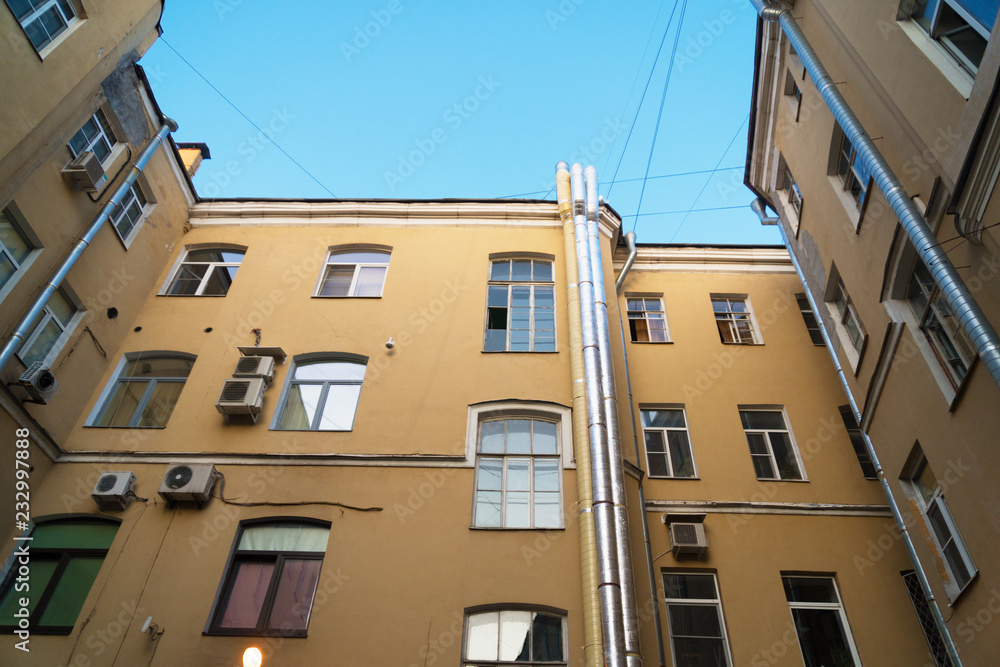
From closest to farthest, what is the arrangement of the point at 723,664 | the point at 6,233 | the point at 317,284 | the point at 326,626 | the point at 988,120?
the point at 988,120, the point at 326,626, the point at 723,664, the point at 6,233, the point at 317,284

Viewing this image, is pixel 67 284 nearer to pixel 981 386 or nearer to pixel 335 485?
pixel 335 485

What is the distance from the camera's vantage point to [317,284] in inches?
609

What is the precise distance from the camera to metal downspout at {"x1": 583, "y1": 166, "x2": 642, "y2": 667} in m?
9.55

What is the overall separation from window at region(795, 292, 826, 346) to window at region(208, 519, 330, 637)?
11422 millimetres

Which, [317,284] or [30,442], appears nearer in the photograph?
[30,442]

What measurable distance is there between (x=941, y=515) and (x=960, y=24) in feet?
22.9

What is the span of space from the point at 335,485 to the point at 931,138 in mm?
10237

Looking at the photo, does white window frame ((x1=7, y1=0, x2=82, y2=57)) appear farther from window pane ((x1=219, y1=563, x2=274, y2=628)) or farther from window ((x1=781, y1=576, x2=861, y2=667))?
window ((x1=781, y1=576, x2=861, y2=667))

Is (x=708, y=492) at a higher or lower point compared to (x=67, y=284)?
lower

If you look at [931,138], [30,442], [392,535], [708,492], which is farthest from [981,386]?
[30,442]

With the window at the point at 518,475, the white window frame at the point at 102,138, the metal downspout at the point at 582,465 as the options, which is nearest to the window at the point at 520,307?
the metal downspout at the point at 582,465

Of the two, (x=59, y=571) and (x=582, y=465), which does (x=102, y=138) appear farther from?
→ (x=582, y=465)

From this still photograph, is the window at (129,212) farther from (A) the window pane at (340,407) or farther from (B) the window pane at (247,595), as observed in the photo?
(B) the window pane at (247,595)

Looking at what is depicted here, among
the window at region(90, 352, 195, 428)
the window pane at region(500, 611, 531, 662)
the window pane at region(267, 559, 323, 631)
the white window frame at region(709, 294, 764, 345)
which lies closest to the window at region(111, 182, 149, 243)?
the window at region(90, 352, 195, 428)
